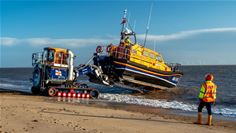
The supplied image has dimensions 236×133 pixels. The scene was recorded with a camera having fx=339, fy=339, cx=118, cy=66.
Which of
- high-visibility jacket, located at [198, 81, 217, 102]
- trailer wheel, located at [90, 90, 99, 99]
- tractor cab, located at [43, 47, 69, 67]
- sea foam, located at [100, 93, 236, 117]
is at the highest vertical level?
tractor cab, located at [43, 47, 69, 67]

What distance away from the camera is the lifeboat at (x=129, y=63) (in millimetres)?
23469

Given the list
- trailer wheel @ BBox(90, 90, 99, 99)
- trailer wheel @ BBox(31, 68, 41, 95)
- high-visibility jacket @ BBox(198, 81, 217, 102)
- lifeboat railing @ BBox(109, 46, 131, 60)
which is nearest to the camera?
high-visibility jacket @ BBox(198, 81, 217, 102)

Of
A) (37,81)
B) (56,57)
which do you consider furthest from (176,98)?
(37,81)

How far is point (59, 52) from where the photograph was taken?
69.4 feet

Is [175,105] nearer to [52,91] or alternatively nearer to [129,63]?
[129,63]

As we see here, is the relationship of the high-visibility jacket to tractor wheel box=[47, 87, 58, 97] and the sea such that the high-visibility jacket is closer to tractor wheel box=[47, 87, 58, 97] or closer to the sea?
the sea

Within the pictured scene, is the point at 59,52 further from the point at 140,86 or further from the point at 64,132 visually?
the point at 64,132

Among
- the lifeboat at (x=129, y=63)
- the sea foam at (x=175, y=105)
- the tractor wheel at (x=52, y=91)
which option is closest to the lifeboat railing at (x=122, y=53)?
the lifeboat at (x=129, y=63)

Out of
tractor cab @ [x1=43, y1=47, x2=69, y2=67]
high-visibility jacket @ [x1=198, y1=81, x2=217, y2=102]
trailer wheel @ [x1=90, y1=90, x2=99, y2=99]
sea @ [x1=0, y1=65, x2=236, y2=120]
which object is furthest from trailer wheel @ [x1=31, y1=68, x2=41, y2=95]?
high-visibility jacket @ [x1=198, y1=81, x2=217, y2=102]

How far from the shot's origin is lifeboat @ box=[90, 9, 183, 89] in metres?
23.5

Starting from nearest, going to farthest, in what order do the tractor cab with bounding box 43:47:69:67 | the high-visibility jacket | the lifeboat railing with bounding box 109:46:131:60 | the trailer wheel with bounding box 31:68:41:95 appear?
the high-visibility jacket
the tractor cab with bounding box 43:47:69:67
the trailer wheel with bounding box 31:68:41:95
the lifeboat railing with bounding box 109:46:131:60

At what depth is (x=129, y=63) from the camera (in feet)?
76.4

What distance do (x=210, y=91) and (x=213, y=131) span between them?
78.0 inches

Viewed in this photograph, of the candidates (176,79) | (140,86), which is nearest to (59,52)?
(140,86)
